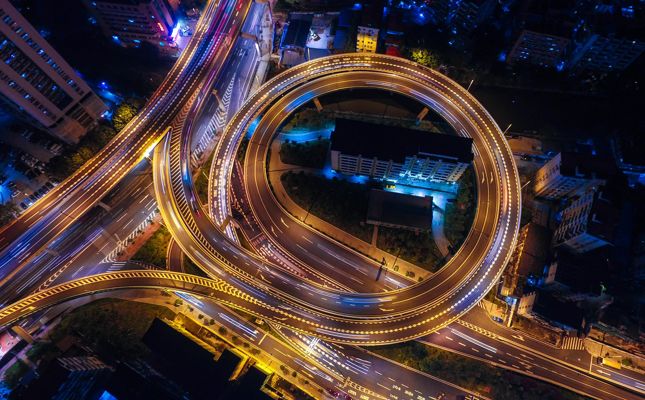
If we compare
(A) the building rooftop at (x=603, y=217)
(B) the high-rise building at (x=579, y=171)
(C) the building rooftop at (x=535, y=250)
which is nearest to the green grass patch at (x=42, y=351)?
(C) the building rooftop at (x=535, y=250)

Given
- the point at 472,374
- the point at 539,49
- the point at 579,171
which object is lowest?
the point at 472,374

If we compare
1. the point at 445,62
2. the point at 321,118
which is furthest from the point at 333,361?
the point at 445,62

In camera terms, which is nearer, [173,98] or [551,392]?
[551,392]

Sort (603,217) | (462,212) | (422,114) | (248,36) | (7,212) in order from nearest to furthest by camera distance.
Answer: (603,217), (7,212), (462,212), (422,114), (248,36)

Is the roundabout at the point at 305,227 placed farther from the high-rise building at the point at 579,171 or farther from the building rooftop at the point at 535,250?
the high-rise building at the point at 579,171

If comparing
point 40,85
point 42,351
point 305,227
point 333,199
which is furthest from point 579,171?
point 40,85

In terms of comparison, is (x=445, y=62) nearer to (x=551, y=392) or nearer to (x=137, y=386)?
(x=551, y=392)

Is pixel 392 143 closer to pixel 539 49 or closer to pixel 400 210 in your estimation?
pixel 400 210
